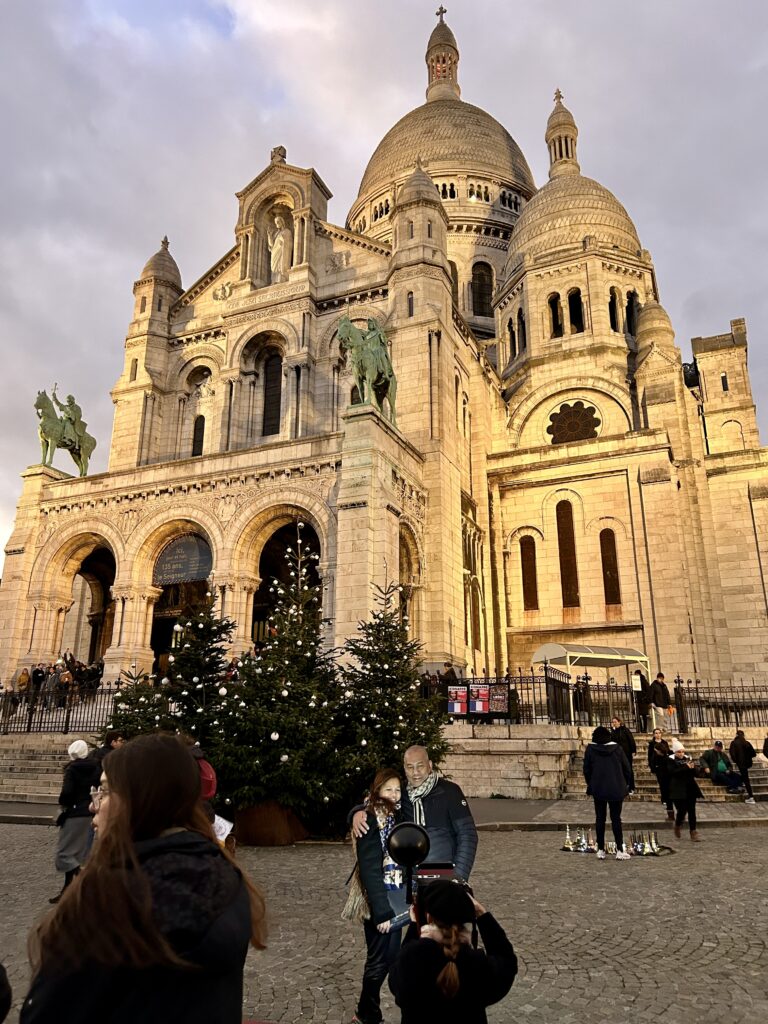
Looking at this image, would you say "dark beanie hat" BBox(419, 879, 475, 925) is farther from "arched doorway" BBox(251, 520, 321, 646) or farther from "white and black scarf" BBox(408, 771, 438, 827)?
"arched doorway" BBox(251, 520, 321, 646)

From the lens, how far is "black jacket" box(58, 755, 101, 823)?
7.61 m

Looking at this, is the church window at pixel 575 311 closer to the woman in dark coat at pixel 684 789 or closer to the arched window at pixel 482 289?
the arched window at pixel 482 289

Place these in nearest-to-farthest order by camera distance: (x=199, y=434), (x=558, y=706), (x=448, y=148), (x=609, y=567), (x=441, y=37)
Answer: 1. (x=558, y=706)
2. (x=609, y=567)
3. (x=199, y=434)
4. (x=448, y=148)
5. (x=441, y=37)

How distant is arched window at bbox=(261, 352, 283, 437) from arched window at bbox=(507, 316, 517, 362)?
1309cm

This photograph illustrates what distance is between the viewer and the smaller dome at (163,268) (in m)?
33.8

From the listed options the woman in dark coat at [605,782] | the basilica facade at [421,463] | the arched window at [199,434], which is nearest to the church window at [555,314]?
the basilica facade at [421,463]

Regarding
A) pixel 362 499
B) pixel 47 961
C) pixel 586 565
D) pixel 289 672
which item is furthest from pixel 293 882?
pixel 586 565

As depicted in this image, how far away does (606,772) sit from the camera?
384 inches

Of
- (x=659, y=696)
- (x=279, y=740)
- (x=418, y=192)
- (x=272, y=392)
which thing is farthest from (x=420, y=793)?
(x=418, y=192)

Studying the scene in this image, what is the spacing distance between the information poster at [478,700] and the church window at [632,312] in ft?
79.2

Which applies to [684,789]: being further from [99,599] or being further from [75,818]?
[99,599]

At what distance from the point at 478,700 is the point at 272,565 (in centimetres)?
1148

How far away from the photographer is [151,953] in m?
1.86

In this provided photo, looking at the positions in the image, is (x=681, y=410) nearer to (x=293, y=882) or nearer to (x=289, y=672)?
(x=289, y=672)
